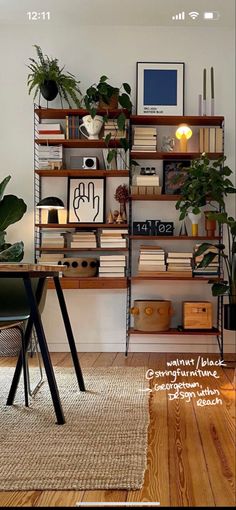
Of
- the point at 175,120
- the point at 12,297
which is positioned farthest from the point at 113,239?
the point at 12,297

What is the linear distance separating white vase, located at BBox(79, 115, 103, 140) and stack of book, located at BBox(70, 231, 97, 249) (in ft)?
2.06

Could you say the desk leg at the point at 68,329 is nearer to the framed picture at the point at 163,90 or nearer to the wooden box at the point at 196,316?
the wooden box at the point at 196,316

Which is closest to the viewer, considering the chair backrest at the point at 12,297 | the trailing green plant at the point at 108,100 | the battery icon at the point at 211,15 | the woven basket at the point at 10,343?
the battery icon at the point at 211,15

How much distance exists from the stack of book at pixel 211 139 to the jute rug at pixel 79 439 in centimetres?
159

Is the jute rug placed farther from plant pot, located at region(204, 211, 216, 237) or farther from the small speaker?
the small speaker

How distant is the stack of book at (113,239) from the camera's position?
119 inches

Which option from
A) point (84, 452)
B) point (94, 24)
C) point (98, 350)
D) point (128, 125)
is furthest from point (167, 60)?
point (84, 452)

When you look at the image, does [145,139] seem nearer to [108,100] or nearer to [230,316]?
[108,100]

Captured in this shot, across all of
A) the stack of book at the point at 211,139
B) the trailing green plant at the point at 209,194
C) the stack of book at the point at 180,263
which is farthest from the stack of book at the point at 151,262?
the stack of book at the point at 211,139

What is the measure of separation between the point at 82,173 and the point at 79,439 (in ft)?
6.72

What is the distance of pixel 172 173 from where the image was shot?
Result: 3109 millimetres

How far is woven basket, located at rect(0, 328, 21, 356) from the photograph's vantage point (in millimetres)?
2811

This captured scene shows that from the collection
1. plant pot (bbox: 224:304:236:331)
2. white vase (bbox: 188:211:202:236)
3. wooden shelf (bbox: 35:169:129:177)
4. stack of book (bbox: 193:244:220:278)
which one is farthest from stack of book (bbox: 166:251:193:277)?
wooden shelf (bbox: 35:169:129:177)

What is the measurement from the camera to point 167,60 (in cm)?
304
